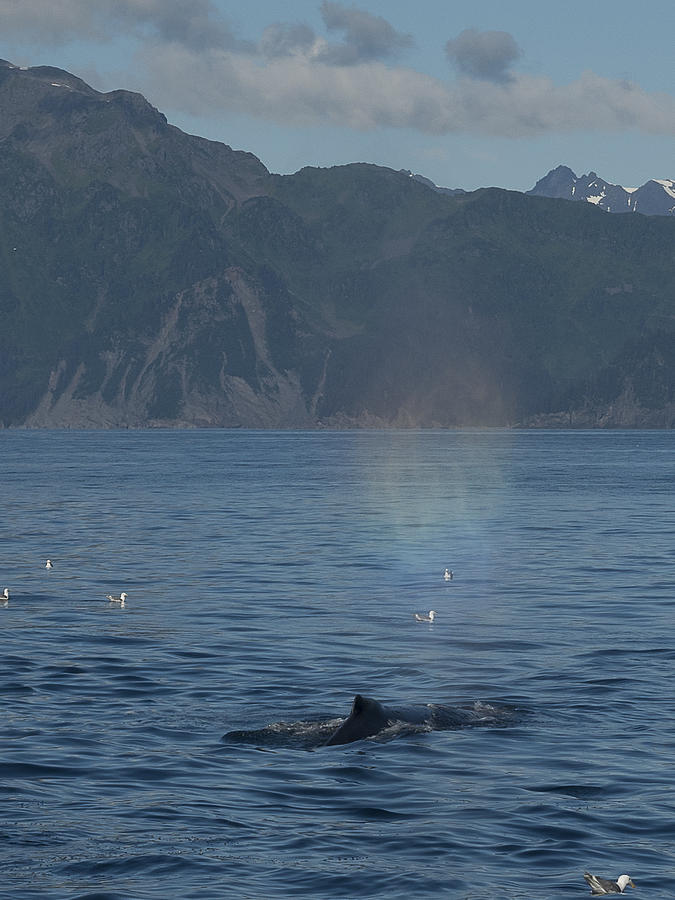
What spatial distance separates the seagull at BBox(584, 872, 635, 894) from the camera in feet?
61.6

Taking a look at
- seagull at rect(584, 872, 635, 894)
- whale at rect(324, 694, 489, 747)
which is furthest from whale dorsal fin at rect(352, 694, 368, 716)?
seagull at rect(584, 872, 635, 894)

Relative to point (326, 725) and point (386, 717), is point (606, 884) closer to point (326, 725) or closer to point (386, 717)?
point (386, 717)

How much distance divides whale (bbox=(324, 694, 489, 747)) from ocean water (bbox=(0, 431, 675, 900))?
272 millimetres

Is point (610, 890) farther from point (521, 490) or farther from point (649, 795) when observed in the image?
point (521, 490)

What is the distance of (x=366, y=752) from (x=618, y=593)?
30.4 meters

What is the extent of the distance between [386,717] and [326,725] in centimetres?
138

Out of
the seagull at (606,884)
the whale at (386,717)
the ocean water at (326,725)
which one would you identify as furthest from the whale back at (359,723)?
the seagull at (606,884)

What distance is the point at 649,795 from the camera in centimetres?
2481

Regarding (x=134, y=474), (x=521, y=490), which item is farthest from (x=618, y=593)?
(x=134, y=474)

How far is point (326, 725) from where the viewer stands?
29984mm

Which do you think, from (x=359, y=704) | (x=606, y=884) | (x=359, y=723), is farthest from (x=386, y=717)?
(x=606, y=884)

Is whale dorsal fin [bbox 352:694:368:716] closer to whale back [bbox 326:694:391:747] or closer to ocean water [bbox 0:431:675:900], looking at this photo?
whale back [bbox 326:694:391:747]

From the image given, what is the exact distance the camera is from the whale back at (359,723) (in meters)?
28.7

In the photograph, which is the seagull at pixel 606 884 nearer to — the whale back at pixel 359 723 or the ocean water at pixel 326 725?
the ocean water at pixel 326 725
